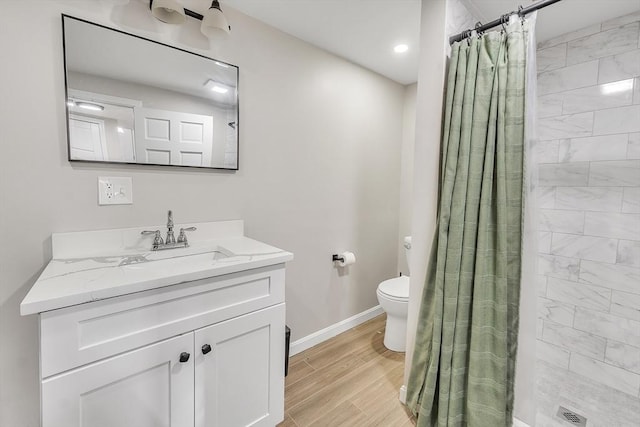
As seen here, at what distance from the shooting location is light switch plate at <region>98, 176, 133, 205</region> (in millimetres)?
1345

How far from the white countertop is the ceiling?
1.26m

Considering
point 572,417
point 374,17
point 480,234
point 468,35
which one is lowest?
point 572,417

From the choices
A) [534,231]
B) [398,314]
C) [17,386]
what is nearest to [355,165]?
[398,314]

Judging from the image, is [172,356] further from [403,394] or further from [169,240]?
[403,394]

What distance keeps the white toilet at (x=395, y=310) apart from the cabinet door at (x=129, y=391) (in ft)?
4.55

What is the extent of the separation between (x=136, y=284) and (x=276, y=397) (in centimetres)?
86

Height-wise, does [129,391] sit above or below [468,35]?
→ below

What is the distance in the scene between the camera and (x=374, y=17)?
67.2 inches

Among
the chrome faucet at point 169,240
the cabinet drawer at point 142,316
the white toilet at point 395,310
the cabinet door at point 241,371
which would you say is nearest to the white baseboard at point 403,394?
the white toilet at point 395,310

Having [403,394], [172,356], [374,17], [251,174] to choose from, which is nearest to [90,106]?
[251,174]

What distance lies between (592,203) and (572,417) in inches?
47.5

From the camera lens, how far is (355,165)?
2412 millimetres

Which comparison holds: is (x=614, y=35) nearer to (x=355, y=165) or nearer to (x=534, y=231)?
(x=534, y=231)

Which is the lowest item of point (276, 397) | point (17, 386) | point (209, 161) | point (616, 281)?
point (276, 397)
